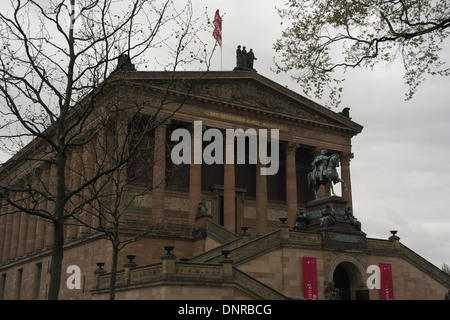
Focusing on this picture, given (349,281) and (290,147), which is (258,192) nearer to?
(290,147)

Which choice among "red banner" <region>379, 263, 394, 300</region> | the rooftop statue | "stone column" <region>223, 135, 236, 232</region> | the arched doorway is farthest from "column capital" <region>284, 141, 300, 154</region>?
"red banner" <region>379, 263, 394, 300</region>

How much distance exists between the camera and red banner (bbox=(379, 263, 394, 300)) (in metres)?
31.5

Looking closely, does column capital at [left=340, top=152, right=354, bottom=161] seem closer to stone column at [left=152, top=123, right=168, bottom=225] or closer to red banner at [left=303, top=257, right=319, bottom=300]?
stone column at [left=152, top=123, right=168, bottom=225]

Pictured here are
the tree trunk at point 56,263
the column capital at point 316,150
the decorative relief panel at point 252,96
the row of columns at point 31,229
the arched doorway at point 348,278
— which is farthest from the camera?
the column capital at point 316,150

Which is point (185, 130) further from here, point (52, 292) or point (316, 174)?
point (52, 292)

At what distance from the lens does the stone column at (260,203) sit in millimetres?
43469

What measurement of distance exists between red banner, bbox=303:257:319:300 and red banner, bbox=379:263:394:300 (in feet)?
17.7

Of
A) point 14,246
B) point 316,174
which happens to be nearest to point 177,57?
point 316,174

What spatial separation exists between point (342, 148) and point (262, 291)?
28.3 metres

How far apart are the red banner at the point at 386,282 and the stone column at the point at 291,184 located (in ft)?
44.0

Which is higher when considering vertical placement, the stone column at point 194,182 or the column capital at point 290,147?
the column capital at point 290,147

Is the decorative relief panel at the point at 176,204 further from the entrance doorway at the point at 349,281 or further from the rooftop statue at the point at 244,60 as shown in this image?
the entrance doorway at the point at 349,281

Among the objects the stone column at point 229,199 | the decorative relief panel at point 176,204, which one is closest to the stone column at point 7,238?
the decorative relief panel at point 176,204

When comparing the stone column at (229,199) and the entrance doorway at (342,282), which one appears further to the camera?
the stone column at (229,199)
